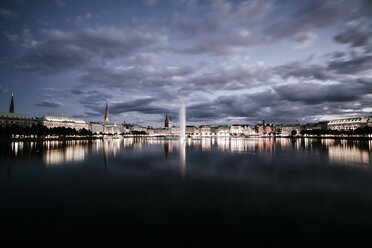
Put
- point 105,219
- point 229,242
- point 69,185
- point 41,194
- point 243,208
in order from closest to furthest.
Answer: point 229,242
point 105,219
point 243,208
point 41,194
point 69,185

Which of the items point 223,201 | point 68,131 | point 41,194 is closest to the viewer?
point 223,201

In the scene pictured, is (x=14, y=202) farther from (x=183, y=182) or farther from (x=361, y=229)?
(x=361, y=229)

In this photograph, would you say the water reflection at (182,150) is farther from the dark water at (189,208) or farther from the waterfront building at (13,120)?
the waterfront building at (13,120)

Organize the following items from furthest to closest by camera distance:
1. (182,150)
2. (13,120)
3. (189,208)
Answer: (13,120) < (182,150) < (189,208)

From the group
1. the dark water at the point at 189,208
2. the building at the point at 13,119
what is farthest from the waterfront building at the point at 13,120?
the dark water at the point at 189,208

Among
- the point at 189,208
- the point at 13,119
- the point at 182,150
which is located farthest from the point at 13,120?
the point at 189,208

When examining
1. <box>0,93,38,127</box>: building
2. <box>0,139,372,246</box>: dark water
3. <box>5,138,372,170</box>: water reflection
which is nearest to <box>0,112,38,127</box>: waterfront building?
<box>0,93,38,127</box>: building

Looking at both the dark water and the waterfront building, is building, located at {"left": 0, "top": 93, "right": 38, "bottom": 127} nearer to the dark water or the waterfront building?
the waterfront building

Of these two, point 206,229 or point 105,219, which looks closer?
point 206,229

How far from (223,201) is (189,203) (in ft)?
6.98

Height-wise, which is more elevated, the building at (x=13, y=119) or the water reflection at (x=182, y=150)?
the building at (x=13, y=119)

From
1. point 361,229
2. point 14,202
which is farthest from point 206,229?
point 14,202

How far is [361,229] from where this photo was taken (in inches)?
374

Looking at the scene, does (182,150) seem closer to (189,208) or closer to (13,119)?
(189,208)
